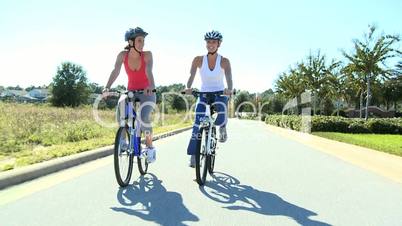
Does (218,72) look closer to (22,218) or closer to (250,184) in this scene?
(250,184)

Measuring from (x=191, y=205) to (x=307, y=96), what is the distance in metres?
49.4

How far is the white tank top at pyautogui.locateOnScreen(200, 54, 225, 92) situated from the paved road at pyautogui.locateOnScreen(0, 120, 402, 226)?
1374 mm

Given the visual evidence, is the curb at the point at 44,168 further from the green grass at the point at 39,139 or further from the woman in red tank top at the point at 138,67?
the woman in red tank top at the point at 138,67

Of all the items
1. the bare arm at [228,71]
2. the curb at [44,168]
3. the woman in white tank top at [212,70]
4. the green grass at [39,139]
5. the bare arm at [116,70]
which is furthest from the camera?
the green grass at [39,139]

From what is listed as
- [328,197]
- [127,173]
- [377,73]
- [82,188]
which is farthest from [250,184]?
[377,73]

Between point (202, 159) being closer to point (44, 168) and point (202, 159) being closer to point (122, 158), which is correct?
point (122, 158)

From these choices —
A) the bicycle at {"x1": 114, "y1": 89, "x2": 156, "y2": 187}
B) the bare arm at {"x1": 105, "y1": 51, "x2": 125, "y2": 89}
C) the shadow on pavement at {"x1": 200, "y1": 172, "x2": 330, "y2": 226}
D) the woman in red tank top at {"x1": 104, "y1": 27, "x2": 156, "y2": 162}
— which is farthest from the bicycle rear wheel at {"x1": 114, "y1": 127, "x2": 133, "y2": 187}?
the shadow on pavement at {"x1": 200, "y1": 172, "x2": 330, "y2": 226}

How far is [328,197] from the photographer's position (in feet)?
19.3

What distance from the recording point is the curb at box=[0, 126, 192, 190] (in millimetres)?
6203

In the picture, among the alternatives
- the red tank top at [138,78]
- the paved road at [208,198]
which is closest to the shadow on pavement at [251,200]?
the paved road at [208,198]

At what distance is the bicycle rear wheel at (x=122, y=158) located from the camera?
600 cm

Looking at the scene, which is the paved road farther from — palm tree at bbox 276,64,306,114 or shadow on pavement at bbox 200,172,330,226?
palm tree at bbox 276,64,306,114

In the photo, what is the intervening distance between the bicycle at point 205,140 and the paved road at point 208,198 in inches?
9.2

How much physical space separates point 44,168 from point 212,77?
2.89 meters
